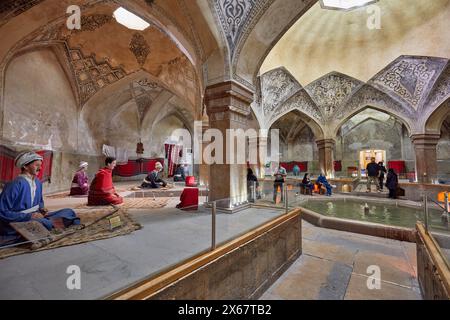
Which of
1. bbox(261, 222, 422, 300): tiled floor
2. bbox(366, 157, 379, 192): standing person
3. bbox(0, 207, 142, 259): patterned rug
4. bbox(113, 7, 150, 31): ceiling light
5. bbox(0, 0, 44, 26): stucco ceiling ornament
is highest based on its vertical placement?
bbox(113, 7, 150, 31): ceiling light

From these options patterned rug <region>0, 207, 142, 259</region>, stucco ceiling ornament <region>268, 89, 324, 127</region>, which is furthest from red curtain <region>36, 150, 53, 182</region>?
stucco ceiling ornament <region>268, 89, 324, 127</region>

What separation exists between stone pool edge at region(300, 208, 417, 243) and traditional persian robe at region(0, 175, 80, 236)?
467 cm

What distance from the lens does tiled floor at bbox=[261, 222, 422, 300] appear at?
6.80 ft

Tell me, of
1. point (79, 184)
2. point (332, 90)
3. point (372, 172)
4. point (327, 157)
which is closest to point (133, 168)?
point (79, 184)

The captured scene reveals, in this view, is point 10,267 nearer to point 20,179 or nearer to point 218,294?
point 20,179

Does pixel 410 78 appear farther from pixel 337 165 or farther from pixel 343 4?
pixel 337 165

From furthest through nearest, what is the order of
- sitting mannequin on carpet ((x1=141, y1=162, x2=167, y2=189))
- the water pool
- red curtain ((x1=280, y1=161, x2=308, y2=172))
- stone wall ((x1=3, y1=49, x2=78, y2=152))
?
1. red curtain ((x1=280, y1=161, x2=308, y2=172))
2. sitting mannequin on carpet ((x1=141, y1=162, x2=167, y2=189))
3. stone wall ((x1=3, y1=49, x2=78, y2=152))
4. the water pool

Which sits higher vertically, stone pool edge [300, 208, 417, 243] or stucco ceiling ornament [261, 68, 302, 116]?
stucco ceiling ornament [261, 68, 302, 116]

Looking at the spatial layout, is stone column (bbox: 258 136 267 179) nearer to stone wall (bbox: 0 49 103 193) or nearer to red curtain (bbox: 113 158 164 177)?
red curtain (bbox: 113 158 164 177)

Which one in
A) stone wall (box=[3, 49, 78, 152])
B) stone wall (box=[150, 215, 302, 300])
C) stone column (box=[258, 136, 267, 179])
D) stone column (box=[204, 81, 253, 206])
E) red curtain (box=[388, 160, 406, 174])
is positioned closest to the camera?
stone wall (box=[150, 215, 302, 300])

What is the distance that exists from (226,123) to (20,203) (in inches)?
113

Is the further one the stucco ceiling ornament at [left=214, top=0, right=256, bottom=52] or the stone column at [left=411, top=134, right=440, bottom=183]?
the stone column at [left=411, top=134, right=440, bottom=183]

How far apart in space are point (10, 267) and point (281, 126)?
20.1 m

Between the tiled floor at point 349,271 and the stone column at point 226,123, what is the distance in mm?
1431
